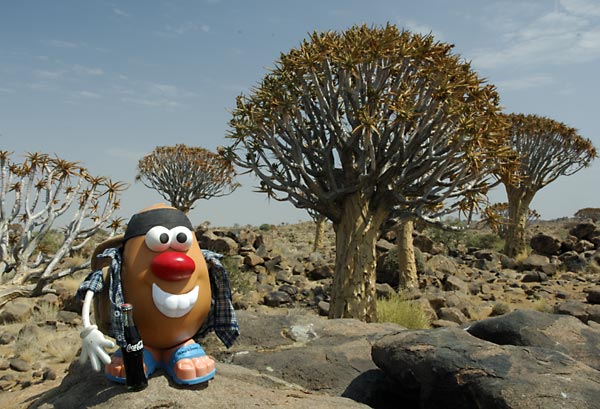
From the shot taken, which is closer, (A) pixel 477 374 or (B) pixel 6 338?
(A) pixel 477 374

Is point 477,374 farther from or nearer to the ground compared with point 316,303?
farther from the ground

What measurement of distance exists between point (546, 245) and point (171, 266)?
20.4 m

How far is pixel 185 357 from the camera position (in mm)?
3674

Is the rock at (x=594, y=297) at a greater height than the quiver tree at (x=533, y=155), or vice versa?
the quiver tree at (x=533, y=155)

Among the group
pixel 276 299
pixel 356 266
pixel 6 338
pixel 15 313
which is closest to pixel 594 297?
pixel 356 266

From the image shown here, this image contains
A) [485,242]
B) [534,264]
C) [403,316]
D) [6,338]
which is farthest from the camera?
[485,242]

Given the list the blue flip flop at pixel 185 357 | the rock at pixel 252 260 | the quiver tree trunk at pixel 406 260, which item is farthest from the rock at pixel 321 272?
the blue flip flop at pixel 185 357

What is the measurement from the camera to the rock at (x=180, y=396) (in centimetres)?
342

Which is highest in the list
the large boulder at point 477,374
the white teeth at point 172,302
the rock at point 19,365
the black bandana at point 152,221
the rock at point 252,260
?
the black bandana at point 152,221

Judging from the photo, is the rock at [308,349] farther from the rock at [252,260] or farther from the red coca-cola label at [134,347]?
the rock at [252,260]

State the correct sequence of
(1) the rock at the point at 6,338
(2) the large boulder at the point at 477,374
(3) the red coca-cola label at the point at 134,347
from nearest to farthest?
(3) the red coca-cola label at the point at 134,347 < (2) the large boulder at the point at 477,374 < (1) the rock at the point at 6,338

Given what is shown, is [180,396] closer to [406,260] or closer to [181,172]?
[406,260]

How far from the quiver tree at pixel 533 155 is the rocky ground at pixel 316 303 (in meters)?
1.24

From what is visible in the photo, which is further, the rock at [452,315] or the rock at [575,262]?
the rock at [575,262]
